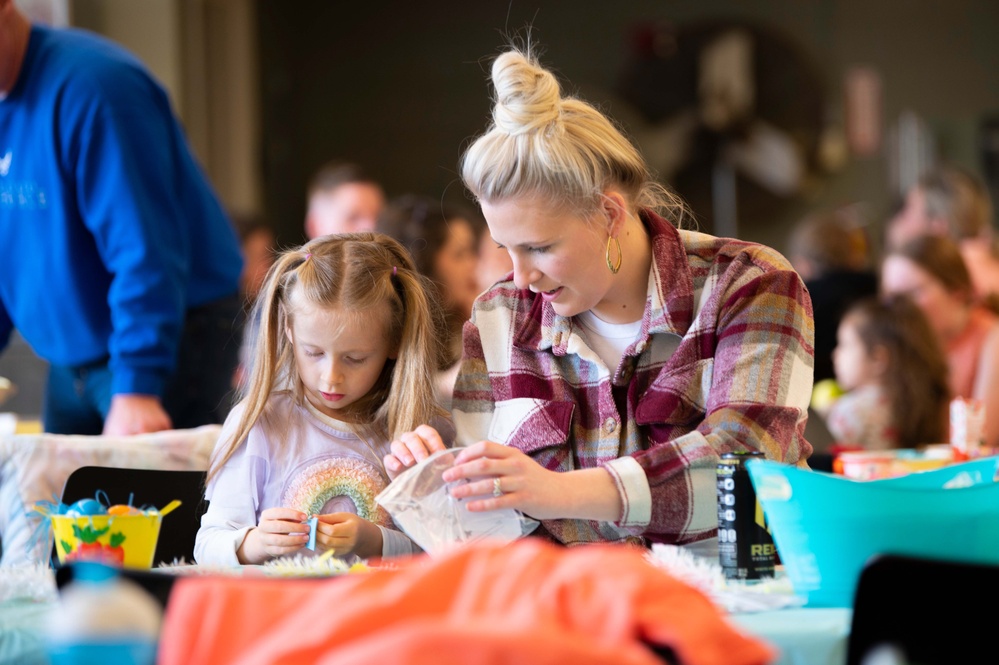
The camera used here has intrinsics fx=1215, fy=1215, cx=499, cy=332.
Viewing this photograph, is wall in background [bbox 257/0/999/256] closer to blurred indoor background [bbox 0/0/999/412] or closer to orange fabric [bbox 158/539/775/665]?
A: blurred indoor background [bbox 0/0/999/412]

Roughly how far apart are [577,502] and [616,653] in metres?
0.75

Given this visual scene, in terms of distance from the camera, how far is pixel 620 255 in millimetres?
1791

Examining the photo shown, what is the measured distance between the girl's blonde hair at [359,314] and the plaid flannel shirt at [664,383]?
0.09m

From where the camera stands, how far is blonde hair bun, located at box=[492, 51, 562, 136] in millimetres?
1715

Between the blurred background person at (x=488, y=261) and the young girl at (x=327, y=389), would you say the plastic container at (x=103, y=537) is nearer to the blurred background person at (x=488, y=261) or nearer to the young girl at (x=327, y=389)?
the young girl at (x=327, y=389)

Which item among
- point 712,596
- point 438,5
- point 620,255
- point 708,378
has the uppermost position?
point 438,5

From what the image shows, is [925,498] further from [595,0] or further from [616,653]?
[595,0]

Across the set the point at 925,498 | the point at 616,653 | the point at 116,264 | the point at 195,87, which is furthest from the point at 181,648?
the point at 195,87

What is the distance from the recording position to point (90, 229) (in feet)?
8.56

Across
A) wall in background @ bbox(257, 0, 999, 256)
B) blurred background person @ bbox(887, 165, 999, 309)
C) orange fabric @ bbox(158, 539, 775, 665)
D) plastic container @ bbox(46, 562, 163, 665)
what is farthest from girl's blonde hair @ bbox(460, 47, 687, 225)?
wall in background @ bbox(257, 0, 999, 256)

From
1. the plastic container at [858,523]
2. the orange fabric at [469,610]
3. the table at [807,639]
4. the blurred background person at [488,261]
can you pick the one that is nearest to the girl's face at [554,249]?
the plastic container at [858,523]

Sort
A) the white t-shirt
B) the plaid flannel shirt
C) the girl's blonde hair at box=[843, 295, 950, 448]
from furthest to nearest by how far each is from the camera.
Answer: the girl's blonde hair at box=[843, 295, 950, 448] < the white t-shirt < the plaid flannel shirt

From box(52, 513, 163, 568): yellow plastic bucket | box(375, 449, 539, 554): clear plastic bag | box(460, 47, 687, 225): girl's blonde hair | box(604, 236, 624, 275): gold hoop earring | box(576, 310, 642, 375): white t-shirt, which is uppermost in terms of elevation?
box(460, 47, 687, 225): girl's blonde hair

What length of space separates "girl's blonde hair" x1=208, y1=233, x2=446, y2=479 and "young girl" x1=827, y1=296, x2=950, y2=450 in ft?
6.70
